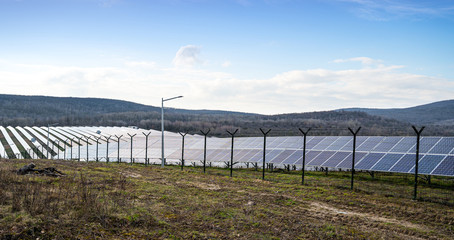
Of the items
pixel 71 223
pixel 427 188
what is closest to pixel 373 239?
pixel 71 223

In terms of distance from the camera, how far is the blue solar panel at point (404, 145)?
90.7ft

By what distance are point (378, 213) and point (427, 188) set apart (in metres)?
11.4

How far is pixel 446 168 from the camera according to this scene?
22.5 metres

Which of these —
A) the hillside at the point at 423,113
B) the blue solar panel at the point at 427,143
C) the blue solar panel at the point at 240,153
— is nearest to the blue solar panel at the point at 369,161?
the blue solar panel at the point at 427,143

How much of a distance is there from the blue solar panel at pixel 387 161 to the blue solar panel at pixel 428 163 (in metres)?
1.66

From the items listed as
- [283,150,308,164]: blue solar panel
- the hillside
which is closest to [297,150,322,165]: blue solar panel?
[283,150,308,164]: blue solar panel

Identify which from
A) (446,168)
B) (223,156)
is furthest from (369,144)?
(223,156)

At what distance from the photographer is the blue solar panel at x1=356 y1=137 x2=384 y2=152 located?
30.3 m

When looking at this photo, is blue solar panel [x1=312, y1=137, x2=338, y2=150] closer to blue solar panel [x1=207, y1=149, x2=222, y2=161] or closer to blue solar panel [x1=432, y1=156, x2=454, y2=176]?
blue solar panel [x1=432, y1=156, x2=454, y2=176]

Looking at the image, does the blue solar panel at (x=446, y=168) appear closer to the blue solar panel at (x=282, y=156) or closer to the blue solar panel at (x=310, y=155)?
the blue solar panel at (x=310, y=155)

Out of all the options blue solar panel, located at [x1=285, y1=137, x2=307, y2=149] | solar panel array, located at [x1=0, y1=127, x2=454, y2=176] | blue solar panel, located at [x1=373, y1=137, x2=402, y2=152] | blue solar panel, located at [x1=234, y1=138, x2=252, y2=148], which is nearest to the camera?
solar panel array, located at [x1=0, y1=127, x2=454, y2=176]

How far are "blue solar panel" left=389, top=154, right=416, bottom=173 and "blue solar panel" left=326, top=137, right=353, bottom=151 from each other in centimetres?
664

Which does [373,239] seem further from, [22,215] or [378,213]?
[22,215]

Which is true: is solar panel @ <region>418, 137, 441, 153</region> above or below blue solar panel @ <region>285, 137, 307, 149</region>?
above
